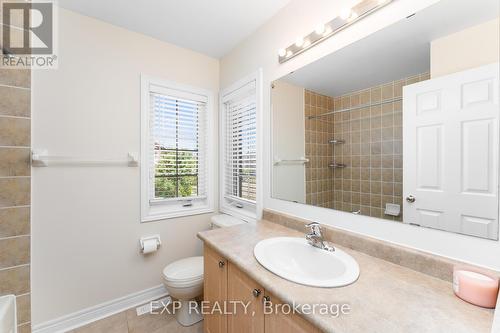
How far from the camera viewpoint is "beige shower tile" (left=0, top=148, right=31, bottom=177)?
4.33 ft

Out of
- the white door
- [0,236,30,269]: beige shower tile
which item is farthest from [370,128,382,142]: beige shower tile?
[0,236,30,269]: beige shower tile

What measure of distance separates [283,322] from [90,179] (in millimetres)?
1696

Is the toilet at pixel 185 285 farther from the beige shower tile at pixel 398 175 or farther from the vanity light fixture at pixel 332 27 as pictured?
the vanity light fixture at pixel 332 27

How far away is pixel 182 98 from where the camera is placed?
6.91 feet

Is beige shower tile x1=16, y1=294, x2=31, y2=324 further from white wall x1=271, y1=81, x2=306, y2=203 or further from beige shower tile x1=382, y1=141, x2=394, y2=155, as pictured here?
beige shower tile x1=382, y1=141, x2=394, y2=155

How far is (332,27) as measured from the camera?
1.21 meters

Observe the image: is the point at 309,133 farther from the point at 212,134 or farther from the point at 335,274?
the point at 212,134

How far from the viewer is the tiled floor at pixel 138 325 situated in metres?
1.56

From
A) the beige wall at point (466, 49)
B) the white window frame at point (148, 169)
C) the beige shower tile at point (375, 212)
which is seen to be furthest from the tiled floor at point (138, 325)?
the beige wall at point (466, 49)

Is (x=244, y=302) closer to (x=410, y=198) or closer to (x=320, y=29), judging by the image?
(x=410, y=198)

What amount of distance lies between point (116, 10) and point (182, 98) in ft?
2.61

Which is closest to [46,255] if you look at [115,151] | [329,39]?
[115,151]

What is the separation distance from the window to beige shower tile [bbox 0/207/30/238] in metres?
1.49

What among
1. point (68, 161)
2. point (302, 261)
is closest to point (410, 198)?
point (302, 261)
